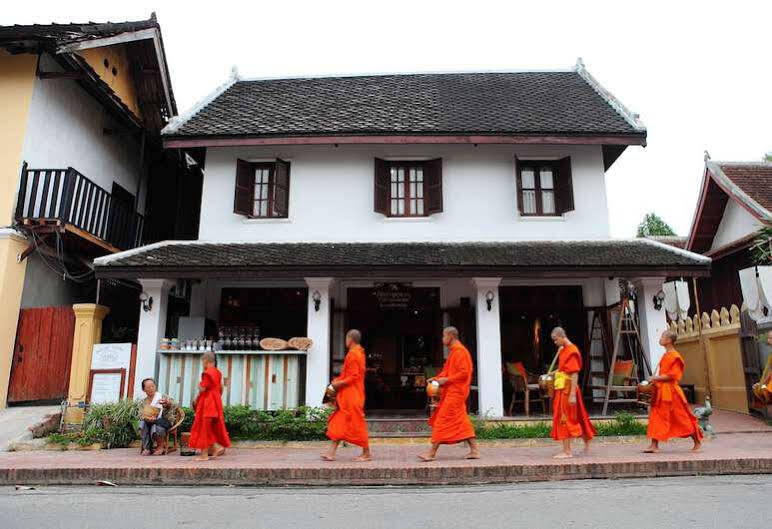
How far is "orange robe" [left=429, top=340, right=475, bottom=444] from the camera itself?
715 cm

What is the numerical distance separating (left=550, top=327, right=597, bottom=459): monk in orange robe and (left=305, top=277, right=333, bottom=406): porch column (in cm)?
431

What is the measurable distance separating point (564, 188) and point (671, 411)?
17.9 ft

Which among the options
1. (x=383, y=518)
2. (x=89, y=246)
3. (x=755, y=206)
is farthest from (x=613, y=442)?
(x=89, y=246)

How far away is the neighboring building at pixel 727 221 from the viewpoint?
15242 millimetres

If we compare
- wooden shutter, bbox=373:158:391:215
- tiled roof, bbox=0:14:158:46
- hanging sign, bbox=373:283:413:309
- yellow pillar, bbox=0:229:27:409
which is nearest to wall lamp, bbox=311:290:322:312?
hanging sign, bbox=373:283:413:309

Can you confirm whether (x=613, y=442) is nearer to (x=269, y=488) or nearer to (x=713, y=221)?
(x=269, y=488)

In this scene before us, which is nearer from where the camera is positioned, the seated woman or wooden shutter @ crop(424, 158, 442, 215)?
the seated woman

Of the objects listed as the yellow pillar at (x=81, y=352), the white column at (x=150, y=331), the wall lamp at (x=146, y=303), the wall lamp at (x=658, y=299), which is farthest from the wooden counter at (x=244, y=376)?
the wall lamp at (x=658, y=299)

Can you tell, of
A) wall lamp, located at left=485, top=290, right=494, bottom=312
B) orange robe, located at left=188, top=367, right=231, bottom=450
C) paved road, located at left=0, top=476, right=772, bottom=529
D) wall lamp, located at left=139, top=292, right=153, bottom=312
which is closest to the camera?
paved road, located at left=0, top=476, right=772, bottom=529

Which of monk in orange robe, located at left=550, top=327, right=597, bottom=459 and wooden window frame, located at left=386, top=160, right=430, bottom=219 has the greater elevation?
wooden window frame, located at left=386, top=160, right=430, bottom=219

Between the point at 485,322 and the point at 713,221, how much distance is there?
10.9m

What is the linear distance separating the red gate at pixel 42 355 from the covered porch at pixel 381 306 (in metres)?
1.63

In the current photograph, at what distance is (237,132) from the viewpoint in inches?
467

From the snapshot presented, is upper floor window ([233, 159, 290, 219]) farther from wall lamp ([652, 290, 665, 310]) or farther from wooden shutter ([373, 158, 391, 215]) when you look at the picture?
wall lamp ([652, 290, 665, 310])
